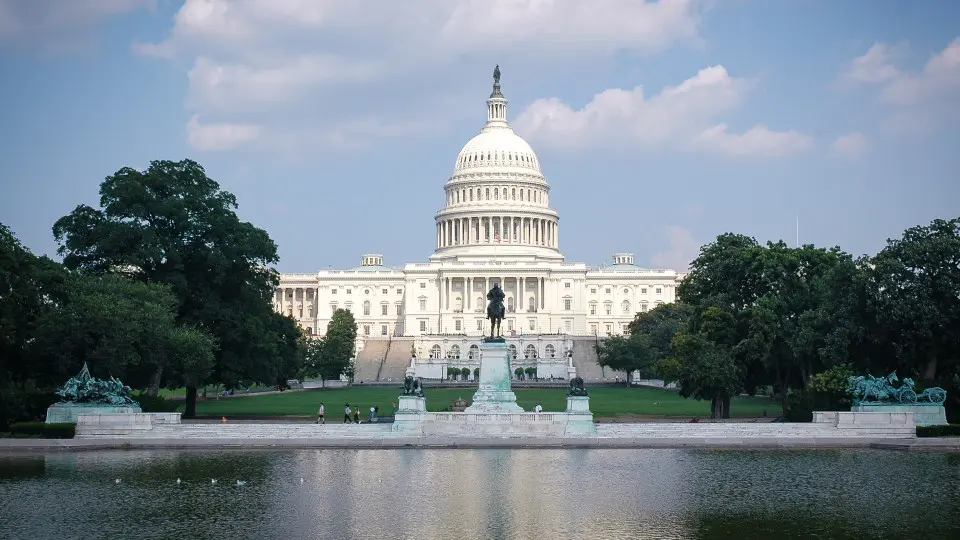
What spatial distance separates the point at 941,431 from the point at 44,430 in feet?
98.5

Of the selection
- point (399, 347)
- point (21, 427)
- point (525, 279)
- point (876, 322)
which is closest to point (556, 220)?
point (525, 279)

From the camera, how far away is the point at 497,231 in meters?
168

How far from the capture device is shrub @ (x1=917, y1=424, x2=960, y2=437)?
1666 inches

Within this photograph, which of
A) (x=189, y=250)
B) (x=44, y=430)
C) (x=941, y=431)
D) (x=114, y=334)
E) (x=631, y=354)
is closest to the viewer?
(x=44, y=430)

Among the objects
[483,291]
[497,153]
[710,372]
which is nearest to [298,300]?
[483,291]

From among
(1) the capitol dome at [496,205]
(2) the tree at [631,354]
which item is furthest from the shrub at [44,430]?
(1) the capitol dome at [496,205]

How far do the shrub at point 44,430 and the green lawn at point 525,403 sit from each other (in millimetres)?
16697

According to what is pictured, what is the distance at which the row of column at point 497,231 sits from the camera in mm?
167750

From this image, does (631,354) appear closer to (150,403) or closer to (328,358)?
(328,358)

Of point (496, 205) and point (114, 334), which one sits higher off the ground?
point (496, 205)

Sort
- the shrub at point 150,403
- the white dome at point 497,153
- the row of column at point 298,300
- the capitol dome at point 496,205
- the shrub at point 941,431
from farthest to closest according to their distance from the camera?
the row of column at point 298,300, the white dome at point 497,153, the capitol dome at point 496,205, the shrub at point 150,403, the shrub at point 941,431

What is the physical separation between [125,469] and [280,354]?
34.9 m

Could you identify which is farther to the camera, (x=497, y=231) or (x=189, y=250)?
(x=497, y=231)

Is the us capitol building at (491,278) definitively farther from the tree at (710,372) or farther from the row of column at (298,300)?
the tree at (710,372)
